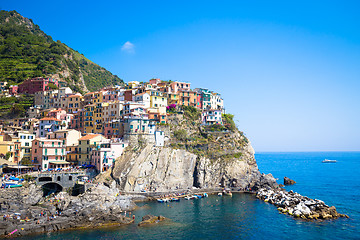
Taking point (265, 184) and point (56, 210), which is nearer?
point (56, 210)

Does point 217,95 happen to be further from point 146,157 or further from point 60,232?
point 60,232

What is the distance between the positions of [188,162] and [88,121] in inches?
1369

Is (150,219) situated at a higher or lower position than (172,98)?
lower

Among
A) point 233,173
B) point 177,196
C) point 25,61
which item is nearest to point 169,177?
point 177,196

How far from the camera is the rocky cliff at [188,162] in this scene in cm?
7312

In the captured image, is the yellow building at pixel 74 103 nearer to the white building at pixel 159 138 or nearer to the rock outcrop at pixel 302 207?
the white building at pixel 159 138

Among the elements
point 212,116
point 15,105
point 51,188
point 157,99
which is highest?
point 157,99

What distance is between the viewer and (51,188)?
63.9 meters

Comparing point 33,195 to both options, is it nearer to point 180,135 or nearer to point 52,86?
point 180,135

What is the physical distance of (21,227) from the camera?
150 feet

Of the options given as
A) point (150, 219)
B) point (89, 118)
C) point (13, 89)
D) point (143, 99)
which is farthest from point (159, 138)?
point (13, 89)

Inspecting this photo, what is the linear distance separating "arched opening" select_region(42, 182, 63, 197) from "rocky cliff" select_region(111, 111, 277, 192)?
12813 millimetres

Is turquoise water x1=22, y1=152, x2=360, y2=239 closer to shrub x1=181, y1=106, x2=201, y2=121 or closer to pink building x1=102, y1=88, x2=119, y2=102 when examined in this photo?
shrub x1=181, y1=106, x2=201, y2=121

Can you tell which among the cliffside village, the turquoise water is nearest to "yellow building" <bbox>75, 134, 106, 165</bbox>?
the cliffside village
